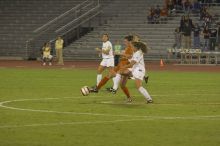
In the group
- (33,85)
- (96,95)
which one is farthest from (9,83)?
(96,95)

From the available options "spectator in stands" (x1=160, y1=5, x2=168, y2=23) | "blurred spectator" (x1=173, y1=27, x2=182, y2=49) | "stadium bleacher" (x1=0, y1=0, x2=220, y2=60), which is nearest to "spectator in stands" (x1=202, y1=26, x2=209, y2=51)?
"blurred spectator" (x1=173, y1=27, x2=182, y2=49)

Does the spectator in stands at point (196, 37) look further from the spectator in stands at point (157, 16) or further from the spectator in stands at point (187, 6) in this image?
the spectator in stands at point (157, 16)

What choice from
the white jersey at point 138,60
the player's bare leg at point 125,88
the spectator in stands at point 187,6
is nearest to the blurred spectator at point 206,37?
the spectator in stands at point 187,6

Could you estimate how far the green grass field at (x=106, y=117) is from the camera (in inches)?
539

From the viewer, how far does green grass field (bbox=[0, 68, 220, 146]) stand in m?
13.7

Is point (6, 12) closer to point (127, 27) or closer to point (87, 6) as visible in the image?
point (87, 6)

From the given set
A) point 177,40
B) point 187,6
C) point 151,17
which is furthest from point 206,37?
point 151,17

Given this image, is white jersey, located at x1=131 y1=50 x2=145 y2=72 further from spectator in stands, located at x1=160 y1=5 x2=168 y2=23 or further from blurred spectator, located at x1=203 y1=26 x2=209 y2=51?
spectator in stands, located at x1=160 y1=5 x2=168 y2=23

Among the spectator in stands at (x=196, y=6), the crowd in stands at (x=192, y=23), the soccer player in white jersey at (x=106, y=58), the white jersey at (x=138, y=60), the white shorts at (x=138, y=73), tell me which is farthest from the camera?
the spectator in stands at (x=196, y=6)

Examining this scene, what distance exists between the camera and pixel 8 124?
15836 mm

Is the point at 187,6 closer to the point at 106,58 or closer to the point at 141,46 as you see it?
the point at 106,58

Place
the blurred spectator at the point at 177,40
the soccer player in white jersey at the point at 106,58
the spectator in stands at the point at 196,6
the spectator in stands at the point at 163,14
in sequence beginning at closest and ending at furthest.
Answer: the soccer player in white jersey at the point at 106,58
the blurred spectator at the point at 177,40
the spectator in stands at the point at 196,6
the spectator in stands at the point at 163,14

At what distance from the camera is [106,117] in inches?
682

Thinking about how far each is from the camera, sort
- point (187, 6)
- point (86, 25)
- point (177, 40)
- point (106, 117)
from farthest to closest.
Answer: point (86, 25)
point (187, 6)
point (177, 40)
point (106, 117)
